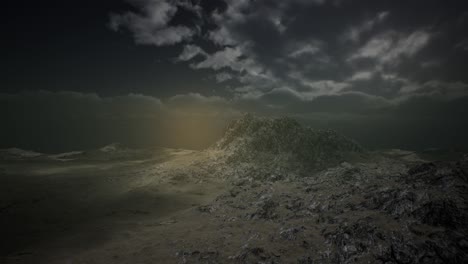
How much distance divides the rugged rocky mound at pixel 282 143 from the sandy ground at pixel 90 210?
15849 mm

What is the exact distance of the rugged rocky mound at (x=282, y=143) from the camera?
72875mm

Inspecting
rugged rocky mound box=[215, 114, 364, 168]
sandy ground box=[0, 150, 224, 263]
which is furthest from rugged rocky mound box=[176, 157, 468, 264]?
rugged rocky mound box=[215, 114, 364, 168]

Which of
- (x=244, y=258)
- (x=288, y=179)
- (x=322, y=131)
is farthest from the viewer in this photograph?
(x=322, y=131)

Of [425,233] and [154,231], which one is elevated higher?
[425,233]

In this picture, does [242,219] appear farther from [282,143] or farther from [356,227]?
[282,143]

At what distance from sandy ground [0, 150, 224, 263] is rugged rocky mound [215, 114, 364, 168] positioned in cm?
1585

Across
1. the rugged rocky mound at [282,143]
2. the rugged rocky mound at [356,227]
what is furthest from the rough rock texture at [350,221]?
the rugged rocky mound at [282,143]

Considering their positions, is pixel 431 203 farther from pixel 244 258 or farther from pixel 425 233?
pixel 244 258

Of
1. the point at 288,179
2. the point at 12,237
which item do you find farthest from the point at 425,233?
the point at 12,237

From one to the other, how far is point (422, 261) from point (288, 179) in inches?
1532

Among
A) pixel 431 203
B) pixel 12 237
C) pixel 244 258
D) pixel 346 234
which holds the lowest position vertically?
pixel 12 237

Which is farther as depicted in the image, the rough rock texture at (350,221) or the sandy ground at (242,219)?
the sandy ground at (242,219)

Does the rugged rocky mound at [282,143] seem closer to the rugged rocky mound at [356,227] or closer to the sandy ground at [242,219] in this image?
the sandy ground at [242,219]

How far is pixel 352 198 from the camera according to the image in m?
31.1
